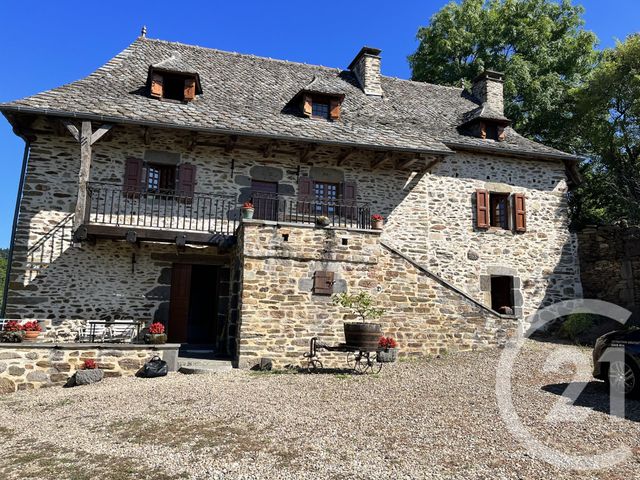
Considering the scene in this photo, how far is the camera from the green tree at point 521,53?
750 inches

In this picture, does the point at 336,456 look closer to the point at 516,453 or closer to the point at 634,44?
the point at 516,453

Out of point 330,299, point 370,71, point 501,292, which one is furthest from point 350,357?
point 370,71

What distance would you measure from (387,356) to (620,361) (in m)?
4.20

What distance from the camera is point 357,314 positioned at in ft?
32.7

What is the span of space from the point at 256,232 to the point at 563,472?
22.7 feet

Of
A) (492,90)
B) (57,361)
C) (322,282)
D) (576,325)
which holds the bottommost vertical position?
(57,361)

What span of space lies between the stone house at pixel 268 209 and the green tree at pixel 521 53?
4.63 m

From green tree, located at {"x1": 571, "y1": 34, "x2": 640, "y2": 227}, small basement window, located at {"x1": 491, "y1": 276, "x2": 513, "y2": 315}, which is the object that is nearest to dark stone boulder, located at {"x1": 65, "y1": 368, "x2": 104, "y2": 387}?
small basement window, located at {"x1": 491, "y1": 276, "x2": 513, "y2": 315}

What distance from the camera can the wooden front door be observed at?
11391 millimetres

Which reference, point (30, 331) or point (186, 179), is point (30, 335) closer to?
point (30, 331)

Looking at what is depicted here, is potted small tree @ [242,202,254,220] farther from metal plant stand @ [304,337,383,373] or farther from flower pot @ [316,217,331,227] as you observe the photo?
metal plant stand @ [304,337,383,373]

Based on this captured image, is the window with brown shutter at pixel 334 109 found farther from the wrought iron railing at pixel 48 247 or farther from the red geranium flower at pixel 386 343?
the wrought iron railing at pixel 48 247

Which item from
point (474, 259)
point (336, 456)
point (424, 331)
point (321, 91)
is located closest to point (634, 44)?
point (474, 259)

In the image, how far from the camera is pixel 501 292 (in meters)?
13.9
